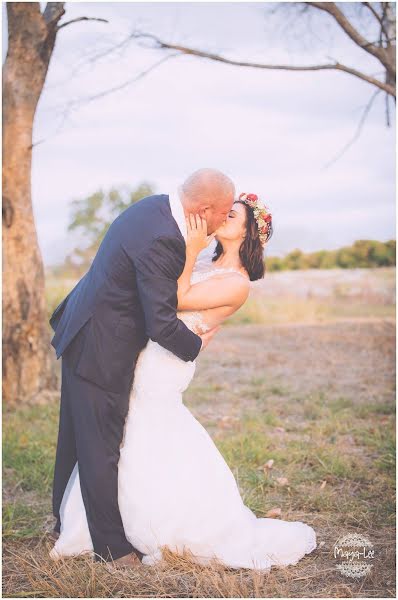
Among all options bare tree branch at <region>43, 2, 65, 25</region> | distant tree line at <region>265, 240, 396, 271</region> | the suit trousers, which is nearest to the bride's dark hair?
the suit trousers

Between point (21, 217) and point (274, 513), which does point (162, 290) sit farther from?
point (21, 217)

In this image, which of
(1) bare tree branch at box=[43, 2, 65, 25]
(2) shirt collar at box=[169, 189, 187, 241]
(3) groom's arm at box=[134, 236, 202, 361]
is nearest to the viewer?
(3) groom's arm at box=[134, 236, 202, 361]

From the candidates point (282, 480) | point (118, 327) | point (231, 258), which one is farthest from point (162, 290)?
point (282, 480)

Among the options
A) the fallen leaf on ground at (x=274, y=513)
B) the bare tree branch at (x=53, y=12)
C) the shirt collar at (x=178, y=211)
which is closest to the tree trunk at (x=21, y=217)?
the bare tree branch at (x=53, y=12)

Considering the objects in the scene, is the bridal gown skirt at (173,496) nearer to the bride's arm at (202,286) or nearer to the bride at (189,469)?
the bride at (189,469)

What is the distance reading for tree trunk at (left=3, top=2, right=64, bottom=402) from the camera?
6.81 metres

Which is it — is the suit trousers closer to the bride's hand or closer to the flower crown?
the bride's hand

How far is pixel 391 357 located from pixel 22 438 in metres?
5.70

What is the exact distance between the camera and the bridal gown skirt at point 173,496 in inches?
135

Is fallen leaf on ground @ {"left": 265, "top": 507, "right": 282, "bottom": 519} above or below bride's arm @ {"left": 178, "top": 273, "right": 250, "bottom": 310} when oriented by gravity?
below

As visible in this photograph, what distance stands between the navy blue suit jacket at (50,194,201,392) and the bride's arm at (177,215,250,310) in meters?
0.08

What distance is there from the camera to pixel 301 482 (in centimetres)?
474

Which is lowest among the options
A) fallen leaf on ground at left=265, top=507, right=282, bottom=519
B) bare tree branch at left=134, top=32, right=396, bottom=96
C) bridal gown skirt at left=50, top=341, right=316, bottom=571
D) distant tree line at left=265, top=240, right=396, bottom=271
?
fallen leaf on ground at left=265, top=507, right=282, bottom=519

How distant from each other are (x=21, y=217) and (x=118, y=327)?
392 centimetres
